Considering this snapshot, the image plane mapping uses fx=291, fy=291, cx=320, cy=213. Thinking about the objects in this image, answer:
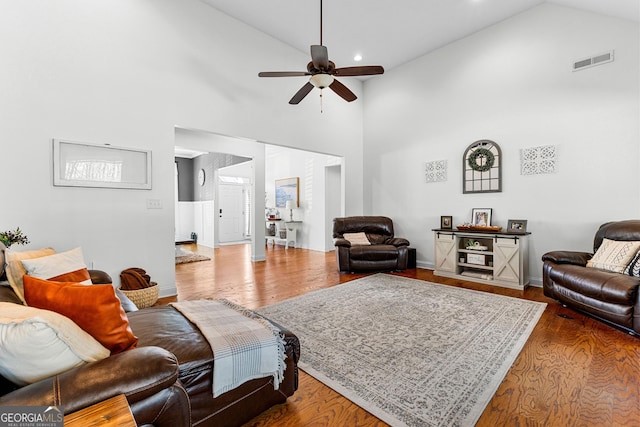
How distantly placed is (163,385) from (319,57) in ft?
10.3

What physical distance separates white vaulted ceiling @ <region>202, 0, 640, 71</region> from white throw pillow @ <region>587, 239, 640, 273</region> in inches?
107

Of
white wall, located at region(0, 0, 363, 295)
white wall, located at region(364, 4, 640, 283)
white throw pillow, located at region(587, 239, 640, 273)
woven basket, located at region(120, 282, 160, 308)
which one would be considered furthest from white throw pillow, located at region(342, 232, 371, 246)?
woven basket, located at region(120, 282, 160, 308)

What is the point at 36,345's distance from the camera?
3.06 ft

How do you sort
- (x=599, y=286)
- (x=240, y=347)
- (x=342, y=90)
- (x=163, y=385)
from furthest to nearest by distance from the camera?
(x=342, y=90)
(x=599, y=286)
(x=240, y=347)
(x=163, y=385)

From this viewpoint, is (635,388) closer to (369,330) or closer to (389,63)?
(369,330)

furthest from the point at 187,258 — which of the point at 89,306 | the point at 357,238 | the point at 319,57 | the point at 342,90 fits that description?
the point at 89,306

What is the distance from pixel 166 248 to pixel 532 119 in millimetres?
5644

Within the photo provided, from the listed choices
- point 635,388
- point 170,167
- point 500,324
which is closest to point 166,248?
point 170,167

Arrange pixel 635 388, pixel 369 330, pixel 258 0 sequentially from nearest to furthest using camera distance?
pixel 635 388 → pixel 369 330 → pixel 258 0

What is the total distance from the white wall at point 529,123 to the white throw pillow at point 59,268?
205 inches

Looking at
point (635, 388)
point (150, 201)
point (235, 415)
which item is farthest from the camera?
point (150, 201)

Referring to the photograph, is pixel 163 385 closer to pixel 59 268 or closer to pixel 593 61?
pixel 59 268

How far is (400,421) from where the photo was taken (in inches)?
63.4

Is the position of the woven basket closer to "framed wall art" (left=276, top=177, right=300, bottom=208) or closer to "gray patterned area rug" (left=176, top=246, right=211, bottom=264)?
"gray patterned area rug" (left=176, top=246, right=211, bottom=264)
